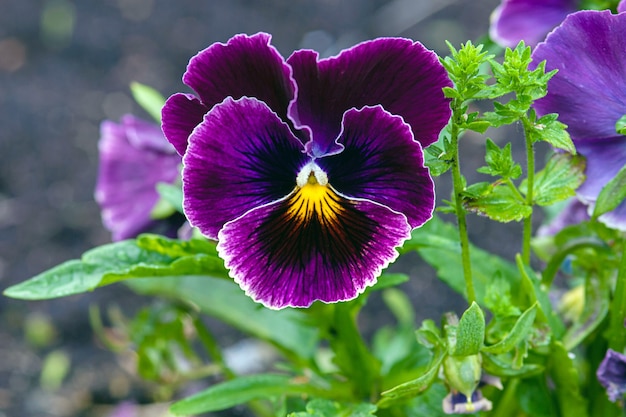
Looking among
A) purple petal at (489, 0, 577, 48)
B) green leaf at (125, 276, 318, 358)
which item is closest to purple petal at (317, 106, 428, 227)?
purple petal at (489, 0, 577, 48)

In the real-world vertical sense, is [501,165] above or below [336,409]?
above

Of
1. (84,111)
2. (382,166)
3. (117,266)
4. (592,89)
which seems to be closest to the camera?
(382,166)

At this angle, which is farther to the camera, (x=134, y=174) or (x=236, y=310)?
(x=236, y=310)

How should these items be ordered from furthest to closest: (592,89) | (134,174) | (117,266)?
(134,174), (117,266), (592,89)

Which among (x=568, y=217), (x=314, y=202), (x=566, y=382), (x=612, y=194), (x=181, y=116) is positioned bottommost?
(x=566, y=382)

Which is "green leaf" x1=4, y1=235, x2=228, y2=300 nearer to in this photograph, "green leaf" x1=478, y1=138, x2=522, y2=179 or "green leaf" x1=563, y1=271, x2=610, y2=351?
"green leaf" x1=478, y1=138, x2=522, y2=179

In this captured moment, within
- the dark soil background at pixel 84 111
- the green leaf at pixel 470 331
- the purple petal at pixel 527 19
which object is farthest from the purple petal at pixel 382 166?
the dark soil background at pixel 84 111

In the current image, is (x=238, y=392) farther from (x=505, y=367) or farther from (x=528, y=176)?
(x=528, y=176)

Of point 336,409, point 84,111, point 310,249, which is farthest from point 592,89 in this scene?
point 84,111
